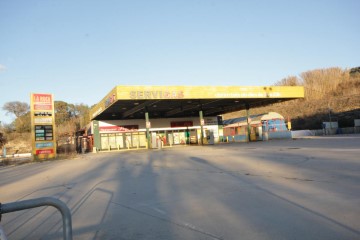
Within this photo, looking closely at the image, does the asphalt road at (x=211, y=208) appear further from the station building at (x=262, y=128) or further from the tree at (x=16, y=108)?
the tree at (x=16, y=108)

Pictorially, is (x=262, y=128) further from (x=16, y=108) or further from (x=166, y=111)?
(x=16, y=108)

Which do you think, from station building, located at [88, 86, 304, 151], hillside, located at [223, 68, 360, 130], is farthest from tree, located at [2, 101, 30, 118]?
A: hillside, located at [223, 68, 360, 130]

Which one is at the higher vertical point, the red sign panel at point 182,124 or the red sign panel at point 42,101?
the red sign panel at point 42,101

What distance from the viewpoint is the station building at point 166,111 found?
91.9 ft

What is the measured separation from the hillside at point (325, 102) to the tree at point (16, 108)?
5224 cm

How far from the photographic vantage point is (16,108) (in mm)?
73812

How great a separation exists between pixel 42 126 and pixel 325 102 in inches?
2049

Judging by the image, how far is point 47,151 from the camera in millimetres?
26938

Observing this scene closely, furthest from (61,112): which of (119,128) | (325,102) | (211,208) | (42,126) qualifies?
(211,208)

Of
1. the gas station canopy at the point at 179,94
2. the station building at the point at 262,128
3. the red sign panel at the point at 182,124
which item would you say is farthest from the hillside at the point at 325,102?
the red sign panel at the point at 182,124

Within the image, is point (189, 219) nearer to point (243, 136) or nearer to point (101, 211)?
point (101, 211)

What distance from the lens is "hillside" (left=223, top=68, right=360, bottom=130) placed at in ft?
166

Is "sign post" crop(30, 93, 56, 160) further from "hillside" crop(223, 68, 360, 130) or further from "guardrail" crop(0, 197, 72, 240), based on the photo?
"hillside" crop(223, 68, 360, 130)

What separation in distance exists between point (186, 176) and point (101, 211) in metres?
4.45
